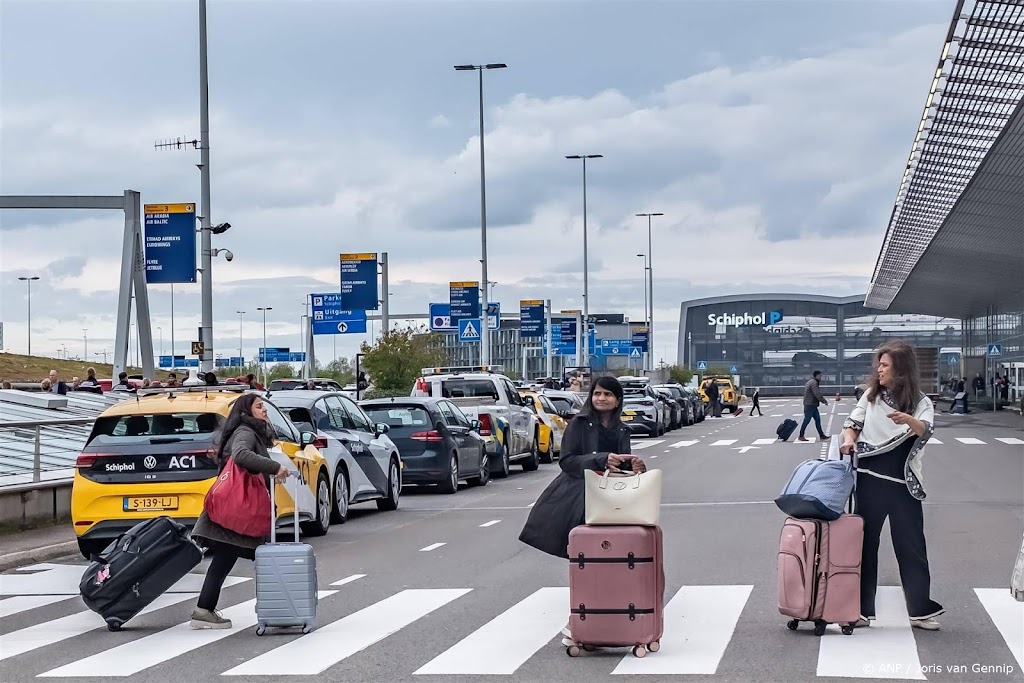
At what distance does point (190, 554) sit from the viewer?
986 centimetres

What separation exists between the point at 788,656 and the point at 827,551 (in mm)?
760

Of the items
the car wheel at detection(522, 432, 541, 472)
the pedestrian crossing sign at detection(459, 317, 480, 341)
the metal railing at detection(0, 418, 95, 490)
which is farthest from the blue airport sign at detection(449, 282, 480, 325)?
the metal railing at detection(0, 418, 95, 490)

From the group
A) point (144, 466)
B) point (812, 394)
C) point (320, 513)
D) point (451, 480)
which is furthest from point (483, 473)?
point (812, 394)

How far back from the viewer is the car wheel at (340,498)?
17344 millimetres

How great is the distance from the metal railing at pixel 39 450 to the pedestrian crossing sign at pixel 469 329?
33.4m

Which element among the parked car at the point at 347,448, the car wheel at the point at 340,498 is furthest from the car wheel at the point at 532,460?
the car wheel at the point at 340,498

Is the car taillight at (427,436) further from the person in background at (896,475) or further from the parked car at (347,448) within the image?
the person in background at (896,475)

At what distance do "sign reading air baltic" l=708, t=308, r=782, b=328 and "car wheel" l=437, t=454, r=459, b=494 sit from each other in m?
122

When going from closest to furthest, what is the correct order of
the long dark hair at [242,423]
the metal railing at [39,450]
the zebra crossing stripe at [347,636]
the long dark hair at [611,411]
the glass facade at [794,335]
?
the zebra crossing stripe at [347,636], the long dark hair at [611,411], the long dark hair at [242,423], the metal railing at [39,450], the glass facade at [794,335]

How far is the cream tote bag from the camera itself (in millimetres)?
8148

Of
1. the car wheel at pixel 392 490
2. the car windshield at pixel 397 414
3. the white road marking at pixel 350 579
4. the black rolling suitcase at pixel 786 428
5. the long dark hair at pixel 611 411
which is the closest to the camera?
the long dark hair at pixel 611 411

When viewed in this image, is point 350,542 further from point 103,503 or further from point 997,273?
point 997,273

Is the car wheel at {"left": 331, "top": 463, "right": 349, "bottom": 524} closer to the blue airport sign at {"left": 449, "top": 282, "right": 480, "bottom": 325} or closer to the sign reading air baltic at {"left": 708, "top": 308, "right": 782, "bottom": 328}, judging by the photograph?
the blue airport sign at {"left": 449, "top": 282, "right": 480, "bottom": 325}

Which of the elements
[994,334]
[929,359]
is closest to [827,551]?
[929,359]
